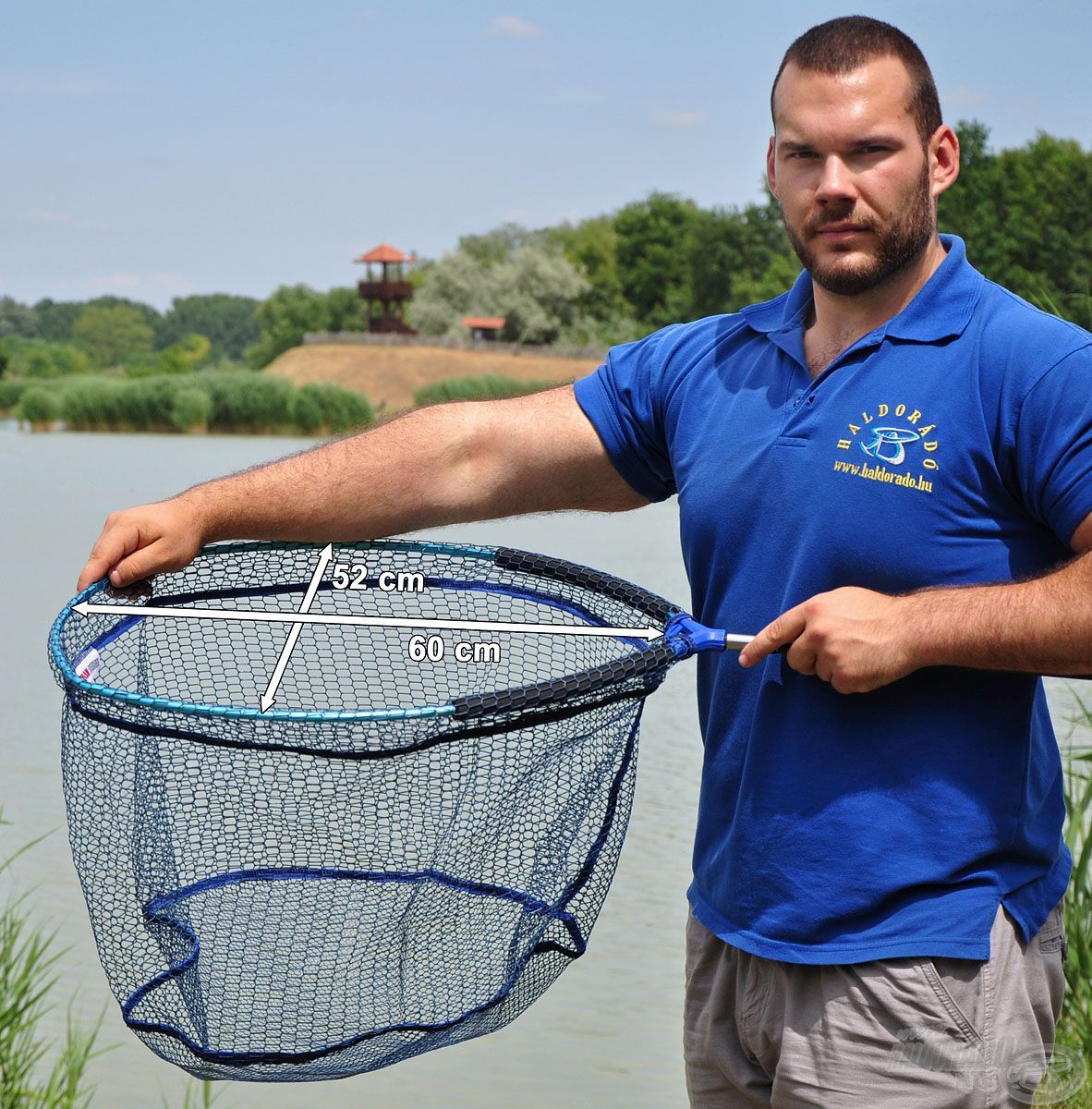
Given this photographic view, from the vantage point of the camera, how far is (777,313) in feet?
7.67

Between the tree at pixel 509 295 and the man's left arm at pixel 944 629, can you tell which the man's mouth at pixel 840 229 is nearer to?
the man's left arm at pixel 944 629

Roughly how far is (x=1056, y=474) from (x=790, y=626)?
398 mm

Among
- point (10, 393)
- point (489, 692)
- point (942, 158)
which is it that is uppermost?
point (10, 393)

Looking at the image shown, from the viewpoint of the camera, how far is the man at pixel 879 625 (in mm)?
1913

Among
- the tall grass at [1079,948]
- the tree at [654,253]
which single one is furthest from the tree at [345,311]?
the tall grass at [1079,948]

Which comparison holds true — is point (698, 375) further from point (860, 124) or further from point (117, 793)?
point (117, 793)

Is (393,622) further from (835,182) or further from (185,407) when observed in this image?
(185,407)

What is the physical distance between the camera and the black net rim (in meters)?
1.87

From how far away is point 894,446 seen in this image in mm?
1989

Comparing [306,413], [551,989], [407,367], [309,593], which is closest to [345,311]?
[407,367]

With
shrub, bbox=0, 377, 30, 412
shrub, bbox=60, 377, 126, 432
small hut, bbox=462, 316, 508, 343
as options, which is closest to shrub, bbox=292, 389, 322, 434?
shrub, bbox=60, 377, 126, 432

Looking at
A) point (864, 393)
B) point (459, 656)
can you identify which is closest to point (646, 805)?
point (459, 656)

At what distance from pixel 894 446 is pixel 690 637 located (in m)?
0.39

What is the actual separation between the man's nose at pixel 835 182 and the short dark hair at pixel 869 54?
14 cm
